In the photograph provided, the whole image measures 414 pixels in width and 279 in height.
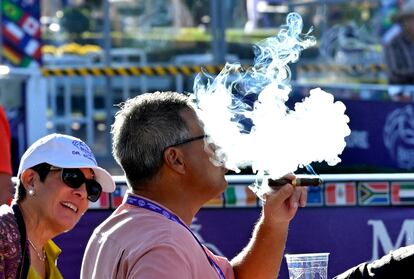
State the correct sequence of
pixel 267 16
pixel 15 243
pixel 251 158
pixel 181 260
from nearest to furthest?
1. pixel 181 260
2. pixel 251 158
3. pixel 15 243
4. pixel 267 16

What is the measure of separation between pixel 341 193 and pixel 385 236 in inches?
11.5

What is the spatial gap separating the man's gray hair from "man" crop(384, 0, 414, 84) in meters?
9.59

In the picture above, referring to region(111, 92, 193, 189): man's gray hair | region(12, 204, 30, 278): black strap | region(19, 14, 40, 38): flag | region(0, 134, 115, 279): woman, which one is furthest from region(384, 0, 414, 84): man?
region(111, 92, 193, 189): man's gray hair

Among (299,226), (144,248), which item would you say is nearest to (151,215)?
(144,248)

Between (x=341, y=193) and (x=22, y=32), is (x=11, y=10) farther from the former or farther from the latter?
(x=341, y=193)

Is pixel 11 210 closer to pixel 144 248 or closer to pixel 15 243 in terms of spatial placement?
pixel 15 243

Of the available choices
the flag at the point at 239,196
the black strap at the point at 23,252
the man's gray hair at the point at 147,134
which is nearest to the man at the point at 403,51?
the flag at the point at 239,196

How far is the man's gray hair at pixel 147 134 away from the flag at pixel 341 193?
7.80 ft

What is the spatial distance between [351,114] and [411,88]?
724mm

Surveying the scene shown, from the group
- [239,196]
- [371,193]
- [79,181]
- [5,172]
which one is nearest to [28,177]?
[79,181]

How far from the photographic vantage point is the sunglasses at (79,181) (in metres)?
3.86

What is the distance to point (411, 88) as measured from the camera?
39.9ft

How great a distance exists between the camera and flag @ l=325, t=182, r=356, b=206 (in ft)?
18.2

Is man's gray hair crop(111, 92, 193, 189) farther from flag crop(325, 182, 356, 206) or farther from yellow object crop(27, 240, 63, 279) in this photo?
flag crop(325, 182, 356, 206)
